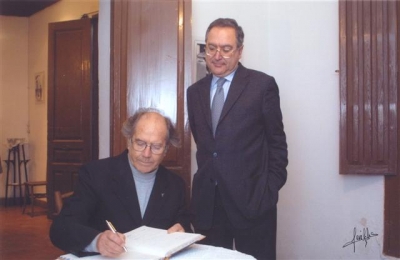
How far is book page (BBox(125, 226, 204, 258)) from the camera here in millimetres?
1359

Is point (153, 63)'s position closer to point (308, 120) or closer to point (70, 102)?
point (308, 120)

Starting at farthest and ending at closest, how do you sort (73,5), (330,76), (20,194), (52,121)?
1. (20,194)
2. (73,5)
3. (52,121)
4. (330,76)

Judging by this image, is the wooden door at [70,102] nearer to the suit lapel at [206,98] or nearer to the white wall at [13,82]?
the white wall at [13,82]

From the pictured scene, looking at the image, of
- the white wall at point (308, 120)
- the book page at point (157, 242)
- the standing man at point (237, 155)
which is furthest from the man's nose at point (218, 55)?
the white wall at point (308, 120)

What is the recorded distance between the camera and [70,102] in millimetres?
6258

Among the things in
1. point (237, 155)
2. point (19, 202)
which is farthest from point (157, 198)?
point (19, 202)

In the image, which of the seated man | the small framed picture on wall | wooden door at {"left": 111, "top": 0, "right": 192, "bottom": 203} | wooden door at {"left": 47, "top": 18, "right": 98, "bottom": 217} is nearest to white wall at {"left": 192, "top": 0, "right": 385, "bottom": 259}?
wooden door at {"left": 111, "top": 0, "right": 192, "bottom": 203}

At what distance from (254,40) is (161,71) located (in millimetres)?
956

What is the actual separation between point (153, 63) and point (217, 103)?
0.99m

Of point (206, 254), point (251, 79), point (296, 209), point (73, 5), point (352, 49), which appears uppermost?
point (73, 5)

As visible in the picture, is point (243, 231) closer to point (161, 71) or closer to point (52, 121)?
point (161, 71)

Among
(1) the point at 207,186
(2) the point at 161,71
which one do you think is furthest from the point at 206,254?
(2) the point at 161,71

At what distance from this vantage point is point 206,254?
1.47 meters

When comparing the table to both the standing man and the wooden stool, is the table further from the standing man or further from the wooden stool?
the wooden stool
